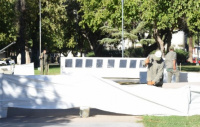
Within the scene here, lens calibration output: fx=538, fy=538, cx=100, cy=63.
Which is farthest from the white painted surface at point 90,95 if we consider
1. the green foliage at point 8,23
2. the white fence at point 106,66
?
the green foliage at point 8,23

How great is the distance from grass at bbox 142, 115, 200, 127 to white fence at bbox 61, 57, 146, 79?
18.8 metres

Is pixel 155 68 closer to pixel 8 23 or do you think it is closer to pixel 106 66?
pixel 106 66

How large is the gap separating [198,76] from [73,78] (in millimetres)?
15147

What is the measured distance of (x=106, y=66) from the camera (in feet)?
108

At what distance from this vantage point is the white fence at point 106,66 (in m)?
32.4

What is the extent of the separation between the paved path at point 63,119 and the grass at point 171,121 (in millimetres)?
240

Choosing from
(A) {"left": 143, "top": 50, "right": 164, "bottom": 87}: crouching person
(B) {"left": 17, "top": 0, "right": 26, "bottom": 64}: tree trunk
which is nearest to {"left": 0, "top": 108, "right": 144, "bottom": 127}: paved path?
(A) {"left": 143, "top": 50, "right": 164, "bottom": 87}: crouching person

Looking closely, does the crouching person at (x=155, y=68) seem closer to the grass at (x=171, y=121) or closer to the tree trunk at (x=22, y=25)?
the grass at (x=171, y=121)

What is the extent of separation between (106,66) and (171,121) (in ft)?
66.7

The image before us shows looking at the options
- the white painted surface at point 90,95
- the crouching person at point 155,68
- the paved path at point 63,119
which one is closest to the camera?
the paved path at point 63,119

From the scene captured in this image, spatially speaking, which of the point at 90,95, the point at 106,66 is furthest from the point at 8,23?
the point at 90,95

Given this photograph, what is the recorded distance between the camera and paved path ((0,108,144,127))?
483 inches

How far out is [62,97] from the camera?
45.1ft

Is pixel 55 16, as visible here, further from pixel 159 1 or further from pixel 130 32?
pixel 159 1
